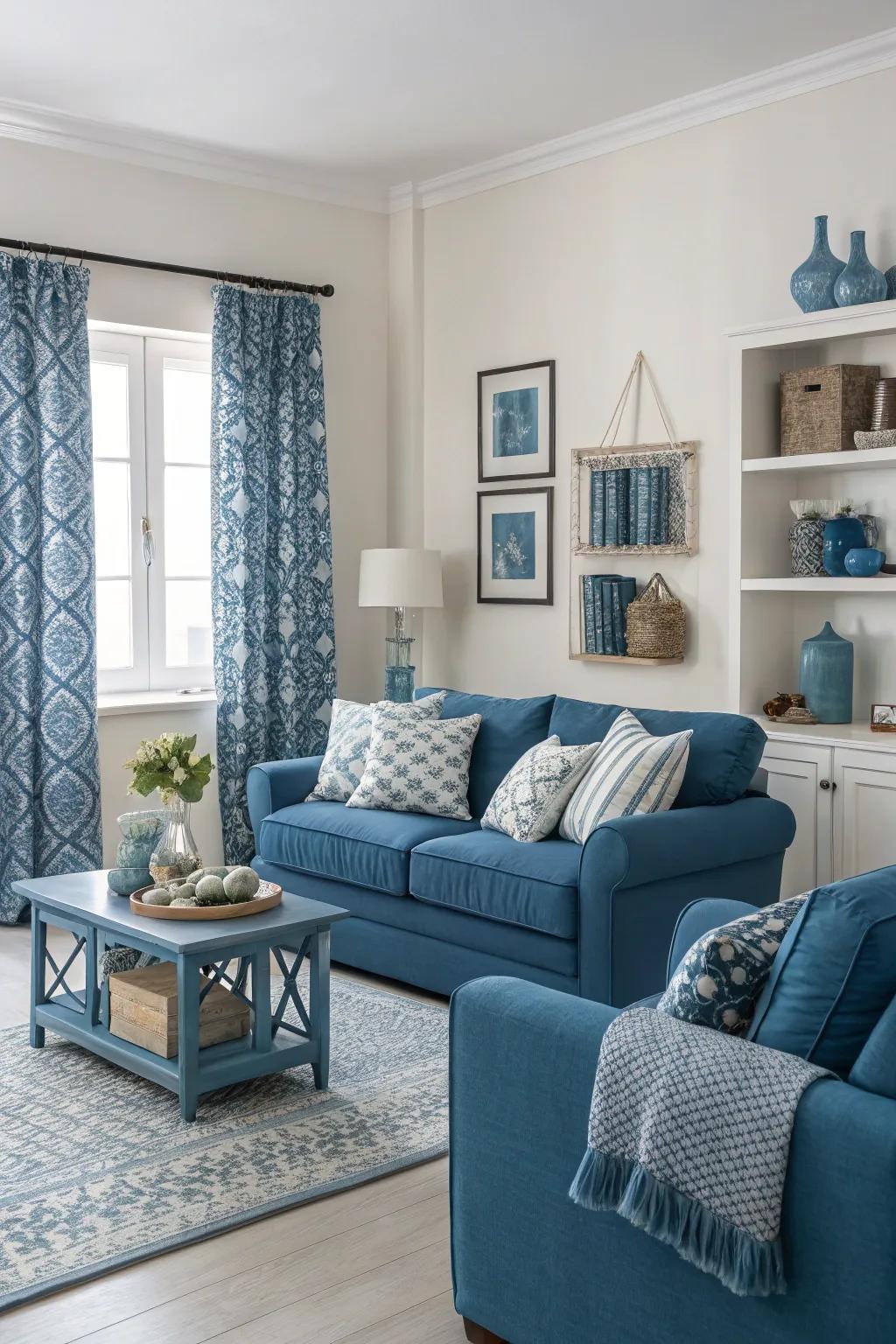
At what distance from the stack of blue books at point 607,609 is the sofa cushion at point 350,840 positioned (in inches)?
45.0

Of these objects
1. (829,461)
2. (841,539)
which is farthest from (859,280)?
(841,539)

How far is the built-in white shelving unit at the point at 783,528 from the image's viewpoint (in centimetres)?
440

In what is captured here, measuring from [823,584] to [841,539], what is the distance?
0.56 feet

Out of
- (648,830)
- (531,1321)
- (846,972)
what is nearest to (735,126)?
(648,830)

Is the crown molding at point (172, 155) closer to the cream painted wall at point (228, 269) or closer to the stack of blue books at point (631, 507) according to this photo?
the cream painted wall at point (228, 269)

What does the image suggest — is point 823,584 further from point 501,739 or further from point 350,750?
point 350,750

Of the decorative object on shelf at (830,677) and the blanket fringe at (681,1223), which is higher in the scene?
the decorative object on shelf at (830,677)

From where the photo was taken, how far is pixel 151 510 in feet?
18.4

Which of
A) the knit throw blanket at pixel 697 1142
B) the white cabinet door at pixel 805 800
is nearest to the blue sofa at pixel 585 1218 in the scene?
the knit throw blanket at pixel 697 1142

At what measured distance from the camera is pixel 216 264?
5.60 m

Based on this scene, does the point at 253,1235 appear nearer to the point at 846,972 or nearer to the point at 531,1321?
the point at 531,1321

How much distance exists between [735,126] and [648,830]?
273 cm

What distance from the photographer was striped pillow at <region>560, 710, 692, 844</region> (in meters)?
3.82

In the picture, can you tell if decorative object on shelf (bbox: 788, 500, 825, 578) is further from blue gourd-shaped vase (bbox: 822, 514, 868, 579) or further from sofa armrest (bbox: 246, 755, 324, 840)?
sofa armrest (bbox: 246, 755, 324, 840)
